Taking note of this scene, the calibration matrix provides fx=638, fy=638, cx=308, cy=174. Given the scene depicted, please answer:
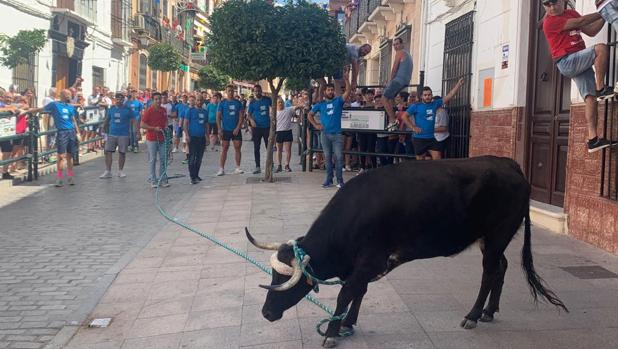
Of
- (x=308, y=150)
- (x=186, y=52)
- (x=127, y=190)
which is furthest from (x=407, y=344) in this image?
(x=186, y=52)

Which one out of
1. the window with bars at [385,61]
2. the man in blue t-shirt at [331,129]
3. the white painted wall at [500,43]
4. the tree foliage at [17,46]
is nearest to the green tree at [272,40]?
the man in blue t-shirt at [331,129]

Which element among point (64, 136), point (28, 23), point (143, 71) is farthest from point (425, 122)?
point (143, 71)

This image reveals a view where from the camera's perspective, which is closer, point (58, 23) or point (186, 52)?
point (58, 23)

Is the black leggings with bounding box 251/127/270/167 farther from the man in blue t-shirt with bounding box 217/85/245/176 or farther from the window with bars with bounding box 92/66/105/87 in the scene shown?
the window with bars with bounding box 92/66/105/87

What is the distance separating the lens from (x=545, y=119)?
8.39m

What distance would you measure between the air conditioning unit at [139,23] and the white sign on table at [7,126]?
74.1ft

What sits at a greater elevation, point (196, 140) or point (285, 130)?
point (285, 130)

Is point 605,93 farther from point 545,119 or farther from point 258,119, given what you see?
point 258,119

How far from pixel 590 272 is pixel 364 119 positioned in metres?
7.35

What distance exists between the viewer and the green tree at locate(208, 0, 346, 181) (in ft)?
37.5

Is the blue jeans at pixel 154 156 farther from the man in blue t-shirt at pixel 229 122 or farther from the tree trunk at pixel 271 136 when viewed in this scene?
the tree trunk at pixel 271 136

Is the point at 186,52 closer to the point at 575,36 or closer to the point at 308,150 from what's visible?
the point at 308,150

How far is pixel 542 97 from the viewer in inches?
336

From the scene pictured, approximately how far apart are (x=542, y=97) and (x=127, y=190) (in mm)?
7601
